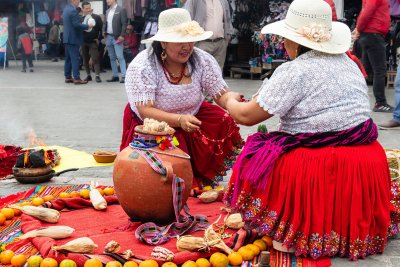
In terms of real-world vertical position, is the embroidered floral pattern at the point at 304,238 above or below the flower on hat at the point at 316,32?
below

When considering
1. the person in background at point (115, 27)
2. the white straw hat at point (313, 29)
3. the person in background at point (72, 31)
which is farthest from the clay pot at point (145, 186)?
the person in background at point (115, 27)

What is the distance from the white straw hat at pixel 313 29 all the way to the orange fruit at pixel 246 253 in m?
1.08

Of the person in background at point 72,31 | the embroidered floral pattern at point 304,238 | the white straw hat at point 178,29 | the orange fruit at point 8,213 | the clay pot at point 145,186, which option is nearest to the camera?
the embroidered floral pattern at point 304,238

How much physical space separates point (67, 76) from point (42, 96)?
2.58 meters

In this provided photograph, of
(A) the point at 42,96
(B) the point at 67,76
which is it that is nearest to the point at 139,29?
(B) the point at 67,76

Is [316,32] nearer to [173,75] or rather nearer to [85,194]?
[173,75]

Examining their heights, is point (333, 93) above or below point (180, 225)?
above

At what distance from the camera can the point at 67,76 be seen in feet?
43.7

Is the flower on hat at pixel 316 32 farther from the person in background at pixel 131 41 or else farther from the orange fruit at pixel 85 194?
the person in background at pixel 131 41

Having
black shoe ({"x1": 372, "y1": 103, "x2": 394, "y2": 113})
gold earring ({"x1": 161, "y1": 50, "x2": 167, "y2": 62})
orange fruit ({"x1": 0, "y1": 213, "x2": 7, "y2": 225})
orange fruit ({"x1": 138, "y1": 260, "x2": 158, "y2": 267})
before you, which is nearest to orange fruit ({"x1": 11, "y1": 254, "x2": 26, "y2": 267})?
orange fruit ({"x1": 138, "y1": 260, "x2": 158, "y2": 267})

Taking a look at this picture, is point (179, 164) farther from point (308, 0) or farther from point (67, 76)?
point (67, 76)

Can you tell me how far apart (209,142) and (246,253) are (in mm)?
1401

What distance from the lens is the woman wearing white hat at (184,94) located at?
4031 millimetres

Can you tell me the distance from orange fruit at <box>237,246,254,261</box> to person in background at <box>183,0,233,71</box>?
5.10 metres
